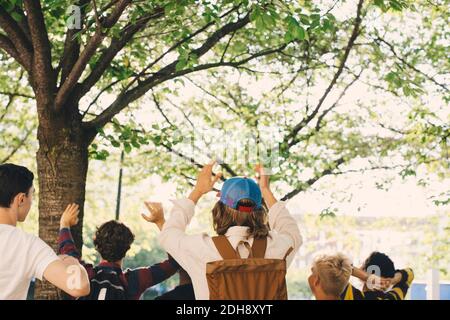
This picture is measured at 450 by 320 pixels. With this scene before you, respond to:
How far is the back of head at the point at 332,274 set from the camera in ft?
14.7

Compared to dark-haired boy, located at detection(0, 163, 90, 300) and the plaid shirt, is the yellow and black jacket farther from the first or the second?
dark-haired boy, located at detection(0, 163, 90, 300)

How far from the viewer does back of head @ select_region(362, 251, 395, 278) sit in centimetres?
559

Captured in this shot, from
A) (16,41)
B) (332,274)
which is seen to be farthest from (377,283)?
(16,41)

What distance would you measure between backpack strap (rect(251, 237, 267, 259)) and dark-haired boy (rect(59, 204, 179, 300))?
3.27ft

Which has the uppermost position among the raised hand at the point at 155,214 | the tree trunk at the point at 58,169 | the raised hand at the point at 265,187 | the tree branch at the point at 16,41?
the tree branch at the point at 16,41

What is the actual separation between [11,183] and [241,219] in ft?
4.33

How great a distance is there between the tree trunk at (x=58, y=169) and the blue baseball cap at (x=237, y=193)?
365 cm

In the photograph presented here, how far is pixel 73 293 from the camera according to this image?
10.9 ft

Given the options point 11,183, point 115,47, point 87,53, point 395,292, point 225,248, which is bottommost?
point 395,292

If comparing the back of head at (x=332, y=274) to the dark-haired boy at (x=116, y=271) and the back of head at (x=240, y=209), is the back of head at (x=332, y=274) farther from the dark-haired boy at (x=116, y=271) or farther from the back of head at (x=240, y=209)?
the dark-haired boy at (x=116, y=271)

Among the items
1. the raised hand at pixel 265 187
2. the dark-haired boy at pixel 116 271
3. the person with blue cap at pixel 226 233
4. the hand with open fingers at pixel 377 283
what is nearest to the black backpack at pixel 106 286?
the dark-haired boy at pixel 116 271

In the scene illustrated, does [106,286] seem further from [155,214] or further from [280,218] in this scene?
[280,218]

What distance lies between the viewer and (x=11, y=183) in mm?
3725
